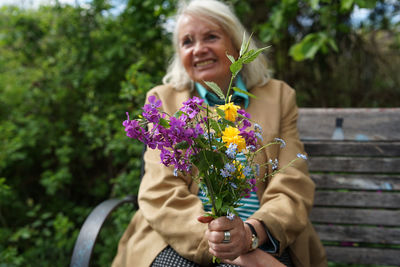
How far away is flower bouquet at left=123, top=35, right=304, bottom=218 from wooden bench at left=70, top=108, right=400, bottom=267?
3.54ft

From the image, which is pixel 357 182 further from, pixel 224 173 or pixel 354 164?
pixel 224 173

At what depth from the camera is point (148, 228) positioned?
6.11 feet

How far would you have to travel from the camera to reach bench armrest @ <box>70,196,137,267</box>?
162cm

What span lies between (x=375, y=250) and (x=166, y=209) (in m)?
1.39

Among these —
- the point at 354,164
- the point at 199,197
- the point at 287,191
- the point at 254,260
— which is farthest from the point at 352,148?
the point at 254,260

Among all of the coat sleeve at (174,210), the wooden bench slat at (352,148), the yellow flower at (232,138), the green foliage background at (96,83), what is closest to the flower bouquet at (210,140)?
the yellow flower at (232,138)

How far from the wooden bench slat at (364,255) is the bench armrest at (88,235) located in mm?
1410

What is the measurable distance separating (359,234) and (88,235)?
5.28ft

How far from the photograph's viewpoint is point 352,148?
2.17 m

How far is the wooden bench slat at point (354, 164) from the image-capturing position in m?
2.11

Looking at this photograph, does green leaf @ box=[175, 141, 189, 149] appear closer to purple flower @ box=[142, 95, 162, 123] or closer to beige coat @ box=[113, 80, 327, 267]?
purple flower @ box=[142, 95, 162, 123]

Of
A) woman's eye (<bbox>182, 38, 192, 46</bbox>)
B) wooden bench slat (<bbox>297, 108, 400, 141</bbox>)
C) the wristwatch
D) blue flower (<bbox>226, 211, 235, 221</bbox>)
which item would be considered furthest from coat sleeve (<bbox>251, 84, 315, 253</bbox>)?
woman's eye (<bbox>182, 38, 192, 46</bbox>)

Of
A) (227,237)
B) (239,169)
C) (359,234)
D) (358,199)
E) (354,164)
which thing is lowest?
(359,234)

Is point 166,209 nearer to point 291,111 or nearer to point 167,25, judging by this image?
point 291,111
